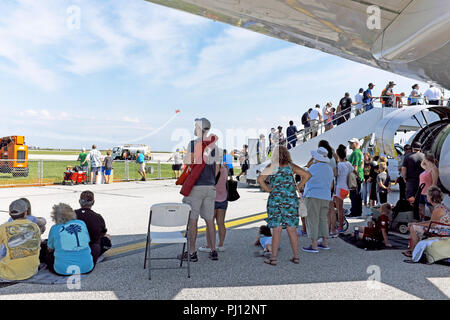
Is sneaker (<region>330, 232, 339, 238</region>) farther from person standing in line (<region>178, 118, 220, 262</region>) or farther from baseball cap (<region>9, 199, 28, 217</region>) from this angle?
baseball cap (<region>9, 199, 28, 217</region>)

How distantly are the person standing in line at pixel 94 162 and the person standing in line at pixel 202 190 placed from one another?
12.7 metres

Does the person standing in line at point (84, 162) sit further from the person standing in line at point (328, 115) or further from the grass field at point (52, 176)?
the person standing in line at point (328, 115)

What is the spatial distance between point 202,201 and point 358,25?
10.6ft

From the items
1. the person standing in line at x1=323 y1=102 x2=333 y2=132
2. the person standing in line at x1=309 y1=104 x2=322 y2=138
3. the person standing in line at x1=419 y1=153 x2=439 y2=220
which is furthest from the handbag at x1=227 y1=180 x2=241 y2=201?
the person standing in line at x1=309 y1=104 x2=322 y2=138

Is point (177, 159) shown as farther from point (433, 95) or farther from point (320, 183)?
point (320, 183)

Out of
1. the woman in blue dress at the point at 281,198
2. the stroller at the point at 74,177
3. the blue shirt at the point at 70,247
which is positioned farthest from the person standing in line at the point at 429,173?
the stroller at the point at 74,177

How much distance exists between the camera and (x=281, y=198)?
486 cm

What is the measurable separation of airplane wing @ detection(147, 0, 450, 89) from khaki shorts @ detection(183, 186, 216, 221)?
2.51 m

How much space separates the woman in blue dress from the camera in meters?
4.78

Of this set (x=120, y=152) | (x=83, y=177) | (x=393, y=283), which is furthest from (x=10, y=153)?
(x=120, y=152)

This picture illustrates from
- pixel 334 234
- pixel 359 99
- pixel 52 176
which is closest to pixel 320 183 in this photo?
pixel 334 234
